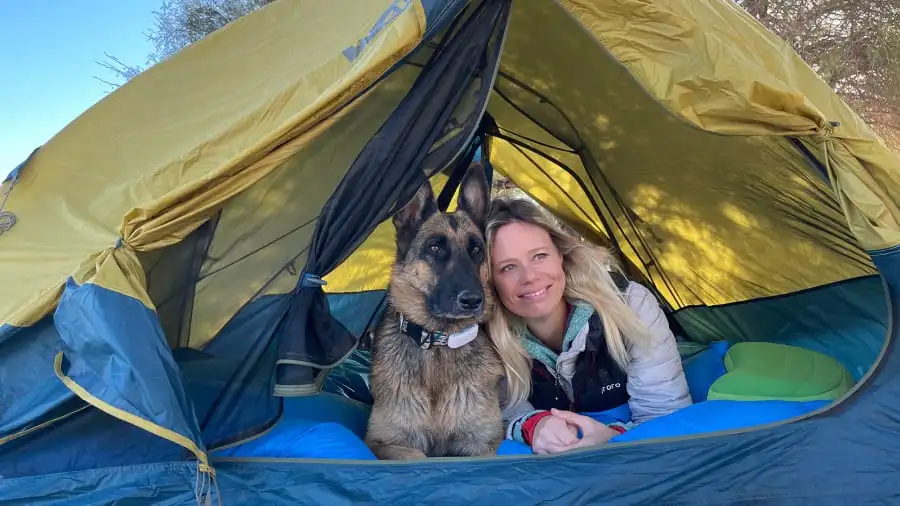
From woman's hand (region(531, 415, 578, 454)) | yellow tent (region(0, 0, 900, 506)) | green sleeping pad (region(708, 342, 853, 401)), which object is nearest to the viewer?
yellow tent (region(0, 0, 900, 506))

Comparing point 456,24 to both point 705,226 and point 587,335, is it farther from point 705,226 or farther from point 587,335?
point 705,226

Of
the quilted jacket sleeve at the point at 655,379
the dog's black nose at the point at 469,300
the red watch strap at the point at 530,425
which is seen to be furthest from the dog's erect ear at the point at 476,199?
the red watch strap at the point at 530,425

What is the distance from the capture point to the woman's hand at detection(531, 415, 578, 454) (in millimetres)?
2150

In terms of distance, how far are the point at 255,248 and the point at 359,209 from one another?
413 millimetres

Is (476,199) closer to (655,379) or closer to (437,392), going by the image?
(437,392)

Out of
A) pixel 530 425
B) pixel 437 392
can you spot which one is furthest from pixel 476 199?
pixel 530 425

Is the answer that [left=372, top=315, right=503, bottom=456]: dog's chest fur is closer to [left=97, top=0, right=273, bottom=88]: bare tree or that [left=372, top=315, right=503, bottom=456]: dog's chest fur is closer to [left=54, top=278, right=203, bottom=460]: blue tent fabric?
[left=54, top=278, right=203, bottom=460]: blue tent fabric

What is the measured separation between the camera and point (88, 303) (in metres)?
1.71

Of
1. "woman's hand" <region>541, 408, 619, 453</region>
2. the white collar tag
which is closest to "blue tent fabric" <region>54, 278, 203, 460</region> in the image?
the white collar tag

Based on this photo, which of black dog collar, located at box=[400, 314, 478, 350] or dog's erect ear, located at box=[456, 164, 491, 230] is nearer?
black dog collar, located at box=[400, 314, 478, 350]

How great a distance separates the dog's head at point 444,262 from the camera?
2.56 meters

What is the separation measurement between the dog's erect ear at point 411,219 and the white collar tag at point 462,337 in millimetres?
460

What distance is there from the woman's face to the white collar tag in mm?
185

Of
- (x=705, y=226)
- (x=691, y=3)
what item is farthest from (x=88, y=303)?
(x=705, y=226)
